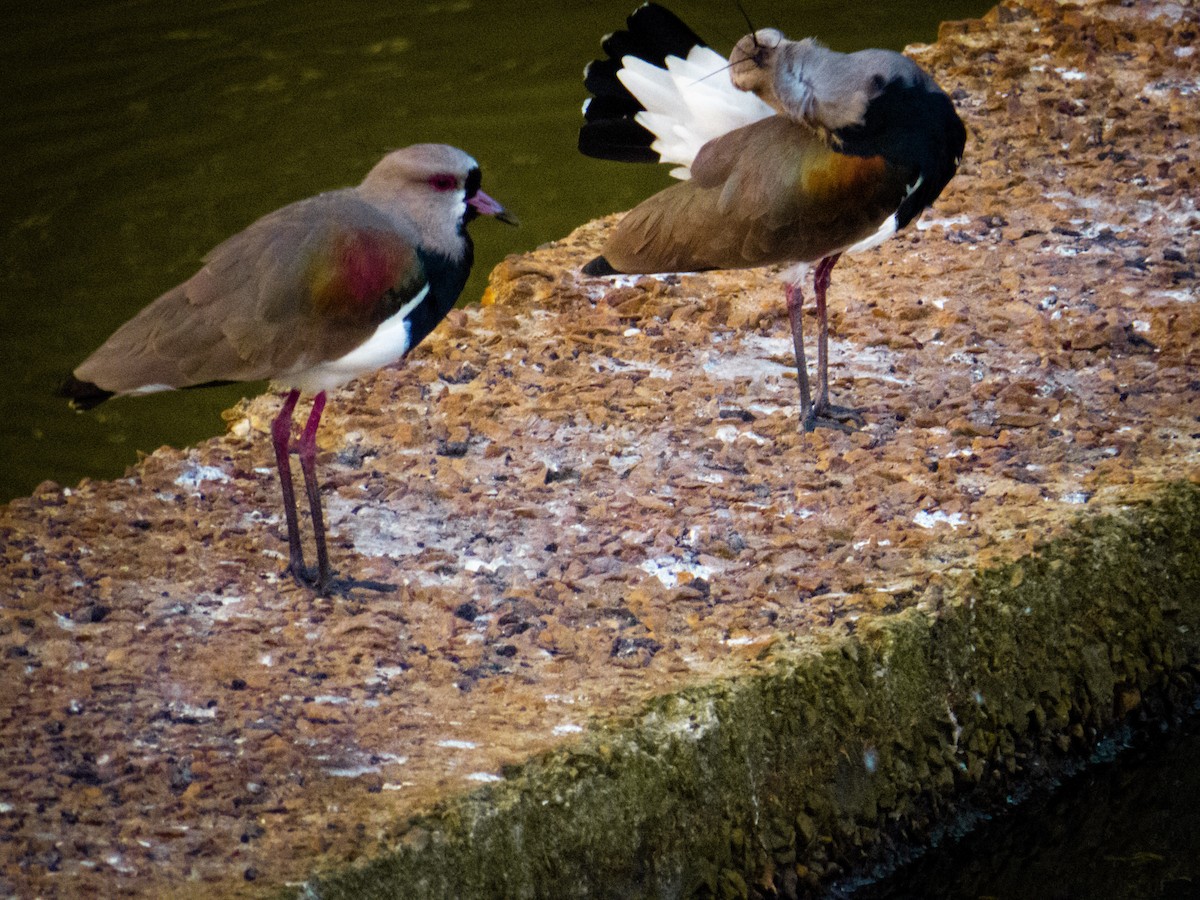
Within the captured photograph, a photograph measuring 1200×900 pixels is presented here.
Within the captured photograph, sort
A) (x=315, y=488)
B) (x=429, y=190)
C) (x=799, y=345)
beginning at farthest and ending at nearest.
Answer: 1. (x=799, y=345)
2. (x=315, y=488)
3. (x=429, y=190)

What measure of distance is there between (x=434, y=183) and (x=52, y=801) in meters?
1.71

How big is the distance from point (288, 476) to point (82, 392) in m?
0.55

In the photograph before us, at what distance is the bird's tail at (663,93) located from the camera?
485 cm

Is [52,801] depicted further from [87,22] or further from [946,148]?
[87,22]

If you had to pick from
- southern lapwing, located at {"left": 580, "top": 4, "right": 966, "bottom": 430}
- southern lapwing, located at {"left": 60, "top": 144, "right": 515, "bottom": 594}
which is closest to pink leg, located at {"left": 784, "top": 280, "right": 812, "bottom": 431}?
southern lapwing, located at {"left": 580, "top": 4, "right": 966, "bottom": 430}

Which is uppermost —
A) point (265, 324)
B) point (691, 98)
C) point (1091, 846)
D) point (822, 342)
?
point (691, 98)

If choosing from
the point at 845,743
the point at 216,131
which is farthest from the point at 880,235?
the point at 216,131

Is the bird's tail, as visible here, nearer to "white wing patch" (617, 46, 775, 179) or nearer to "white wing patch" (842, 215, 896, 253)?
"white wing patch" (617, 46, 775, 179)

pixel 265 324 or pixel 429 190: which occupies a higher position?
pixel 429 190

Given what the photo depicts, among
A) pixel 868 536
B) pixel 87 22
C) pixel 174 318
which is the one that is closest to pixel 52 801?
pixel 174 318

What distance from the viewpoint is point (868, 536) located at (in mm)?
4305

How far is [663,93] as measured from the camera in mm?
4891

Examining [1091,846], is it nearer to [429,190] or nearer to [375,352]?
[375,352]

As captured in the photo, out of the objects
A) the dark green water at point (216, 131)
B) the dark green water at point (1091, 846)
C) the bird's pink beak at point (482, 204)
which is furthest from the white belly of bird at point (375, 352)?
the dark green water at point (216, 131)
